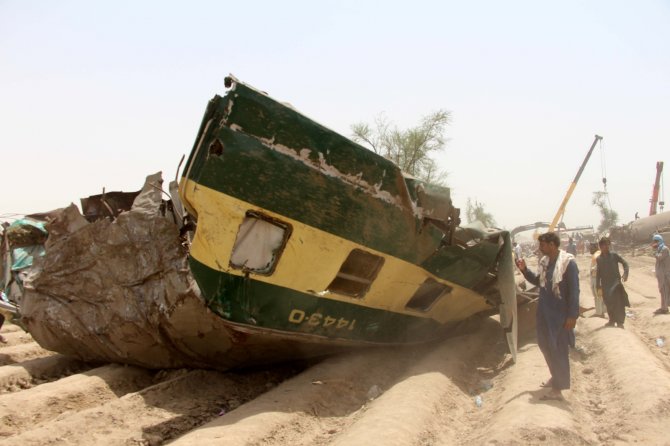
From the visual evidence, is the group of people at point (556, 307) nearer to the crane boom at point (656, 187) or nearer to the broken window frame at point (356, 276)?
the broken window frame at point (356, 276)

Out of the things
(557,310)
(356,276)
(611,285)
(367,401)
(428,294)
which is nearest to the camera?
(557,310)

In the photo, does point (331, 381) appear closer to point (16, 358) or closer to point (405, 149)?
point (16, 358)

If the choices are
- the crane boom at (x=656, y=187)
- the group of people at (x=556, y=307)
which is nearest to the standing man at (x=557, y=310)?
the group of people at (x=556, y=307)

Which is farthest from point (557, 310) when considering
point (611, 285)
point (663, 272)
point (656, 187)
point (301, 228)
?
point (656, 187)

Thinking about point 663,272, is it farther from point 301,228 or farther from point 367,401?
point 301,228

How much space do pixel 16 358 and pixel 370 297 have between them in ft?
20.1

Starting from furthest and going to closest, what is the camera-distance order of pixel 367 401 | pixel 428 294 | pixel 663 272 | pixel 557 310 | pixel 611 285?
pixel 663 272
pixel 611 285
pixel 428 294
pixel 367 401
pixel 557 310

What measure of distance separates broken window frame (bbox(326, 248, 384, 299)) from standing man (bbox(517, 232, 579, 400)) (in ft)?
5.44

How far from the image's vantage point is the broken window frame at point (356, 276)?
18.8 feet

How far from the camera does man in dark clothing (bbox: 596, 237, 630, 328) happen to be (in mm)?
8758

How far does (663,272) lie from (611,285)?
223cm

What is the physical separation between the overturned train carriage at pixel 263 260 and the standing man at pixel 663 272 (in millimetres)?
5150

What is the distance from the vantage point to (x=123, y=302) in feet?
20.1

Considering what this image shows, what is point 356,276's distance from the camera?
588 cm
